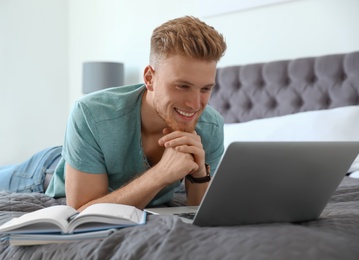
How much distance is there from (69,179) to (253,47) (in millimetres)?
2062

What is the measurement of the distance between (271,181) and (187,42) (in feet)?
1.99

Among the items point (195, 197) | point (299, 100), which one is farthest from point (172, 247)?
point (299, 100)

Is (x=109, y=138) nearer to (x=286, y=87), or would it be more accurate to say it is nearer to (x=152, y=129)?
(x=152, y=129)

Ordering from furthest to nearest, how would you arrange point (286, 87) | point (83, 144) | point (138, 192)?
1. point (286, 87)
2. point (83, 144)
3. point (138, 192)

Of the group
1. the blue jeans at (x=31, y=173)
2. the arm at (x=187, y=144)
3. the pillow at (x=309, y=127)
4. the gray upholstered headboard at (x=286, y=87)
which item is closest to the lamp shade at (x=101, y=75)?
the gray upholstered headboard at (x=286, y=87)

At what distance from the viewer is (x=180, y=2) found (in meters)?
3.73

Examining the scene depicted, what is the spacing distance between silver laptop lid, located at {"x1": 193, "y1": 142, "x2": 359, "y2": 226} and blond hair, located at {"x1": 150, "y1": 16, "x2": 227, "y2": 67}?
546 mm

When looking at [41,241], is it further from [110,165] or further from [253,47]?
[253,47]

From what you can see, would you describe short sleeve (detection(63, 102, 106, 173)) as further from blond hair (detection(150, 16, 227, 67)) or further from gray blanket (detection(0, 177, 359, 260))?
gray blanket (detection(0, 177, 359, 260))

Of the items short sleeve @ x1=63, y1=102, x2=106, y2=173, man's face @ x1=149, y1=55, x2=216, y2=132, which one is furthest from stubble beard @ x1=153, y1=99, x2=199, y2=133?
short sleeve @ x1=63, y1=102, x2=106, y2=173

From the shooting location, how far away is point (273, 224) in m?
1.02

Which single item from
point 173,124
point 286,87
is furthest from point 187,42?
point 286,87

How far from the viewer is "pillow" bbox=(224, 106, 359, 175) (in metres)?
2.44

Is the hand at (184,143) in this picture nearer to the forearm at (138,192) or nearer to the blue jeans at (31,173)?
the forearm at (138,192)
